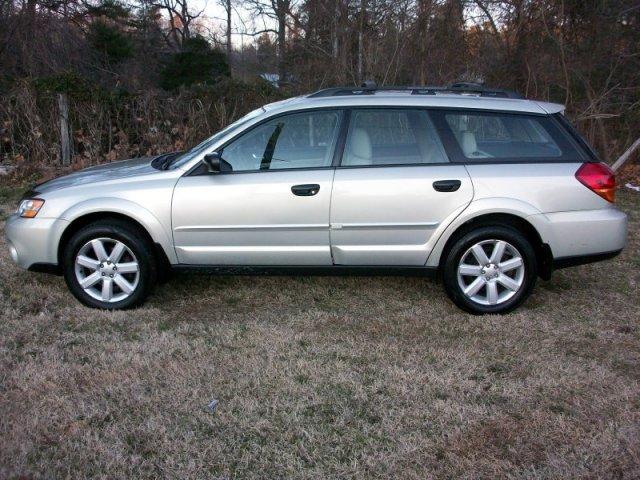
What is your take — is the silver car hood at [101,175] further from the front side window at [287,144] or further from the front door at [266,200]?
the front side window at [287,144]

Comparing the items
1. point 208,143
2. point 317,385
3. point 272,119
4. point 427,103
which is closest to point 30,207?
point 208,143

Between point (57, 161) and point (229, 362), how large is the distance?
8141mm

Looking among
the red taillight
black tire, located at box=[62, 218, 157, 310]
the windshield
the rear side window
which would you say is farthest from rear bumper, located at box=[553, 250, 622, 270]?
black tire, located at box=[62, 218, 157, 310]

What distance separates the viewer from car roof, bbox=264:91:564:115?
14.3 ft

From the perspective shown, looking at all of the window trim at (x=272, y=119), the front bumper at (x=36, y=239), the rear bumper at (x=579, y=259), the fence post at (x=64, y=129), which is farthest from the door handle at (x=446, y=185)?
the fence post at (x=64, y=129)

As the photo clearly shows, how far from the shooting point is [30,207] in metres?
4.42

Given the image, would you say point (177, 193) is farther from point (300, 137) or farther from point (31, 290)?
point (31, 290)

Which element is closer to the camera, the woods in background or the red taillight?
the red taillight

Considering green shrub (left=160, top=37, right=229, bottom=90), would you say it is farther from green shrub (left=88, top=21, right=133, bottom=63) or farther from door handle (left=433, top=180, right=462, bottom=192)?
door handle (left=433, top=180, right=462, bottom=192)

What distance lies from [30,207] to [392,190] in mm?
2677

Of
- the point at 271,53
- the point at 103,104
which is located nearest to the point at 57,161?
the point at 103,104

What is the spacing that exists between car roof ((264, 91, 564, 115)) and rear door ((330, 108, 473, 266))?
0.06 m

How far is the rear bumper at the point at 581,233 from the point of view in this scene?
13.8 ft

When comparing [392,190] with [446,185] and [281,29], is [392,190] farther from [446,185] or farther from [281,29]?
[281,29]
